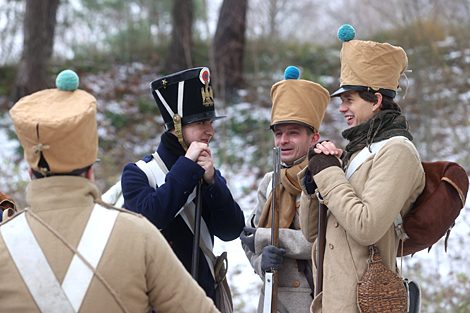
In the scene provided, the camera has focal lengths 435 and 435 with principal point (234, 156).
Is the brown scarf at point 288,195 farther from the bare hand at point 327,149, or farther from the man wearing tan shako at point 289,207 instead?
the bare hand at point 327,149

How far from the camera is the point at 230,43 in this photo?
34.9ft

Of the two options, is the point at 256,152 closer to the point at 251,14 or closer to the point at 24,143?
the point at 251,14

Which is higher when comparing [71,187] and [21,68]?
[71,187]

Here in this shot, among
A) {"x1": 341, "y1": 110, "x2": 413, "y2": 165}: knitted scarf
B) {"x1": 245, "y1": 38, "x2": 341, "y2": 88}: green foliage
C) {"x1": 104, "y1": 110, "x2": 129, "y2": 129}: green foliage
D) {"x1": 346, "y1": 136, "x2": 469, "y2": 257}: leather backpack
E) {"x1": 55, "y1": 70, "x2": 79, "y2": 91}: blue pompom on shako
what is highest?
{"x1": 55, "y1": 70, "x2": 79, "y2": 91}: blue pompom on shako

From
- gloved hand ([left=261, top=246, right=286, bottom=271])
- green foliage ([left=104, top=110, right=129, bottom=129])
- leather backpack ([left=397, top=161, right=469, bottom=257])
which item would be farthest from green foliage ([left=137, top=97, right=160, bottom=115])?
leather backpack ([left=397, top=161, right=469, bottom=257])

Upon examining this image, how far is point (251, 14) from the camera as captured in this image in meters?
10.1

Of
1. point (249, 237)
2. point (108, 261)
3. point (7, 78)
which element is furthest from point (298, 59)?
point (108, 261)

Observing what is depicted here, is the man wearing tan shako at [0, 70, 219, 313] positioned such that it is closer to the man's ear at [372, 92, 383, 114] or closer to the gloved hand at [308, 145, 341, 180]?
the gloved hand at [308, 145, 341, 180]

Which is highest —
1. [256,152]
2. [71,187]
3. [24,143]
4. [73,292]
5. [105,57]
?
[24,143]

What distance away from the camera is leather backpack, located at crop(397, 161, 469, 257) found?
2.24 metres

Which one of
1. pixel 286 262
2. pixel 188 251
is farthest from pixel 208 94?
pixel 286 262

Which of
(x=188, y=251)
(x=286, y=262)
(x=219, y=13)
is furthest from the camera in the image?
(x=219, y=13)

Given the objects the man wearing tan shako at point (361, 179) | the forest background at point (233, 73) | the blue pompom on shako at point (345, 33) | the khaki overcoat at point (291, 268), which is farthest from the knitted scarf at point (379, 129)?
the forest background at point (233, 73)

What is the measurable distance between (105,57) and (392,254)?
1174 cm
